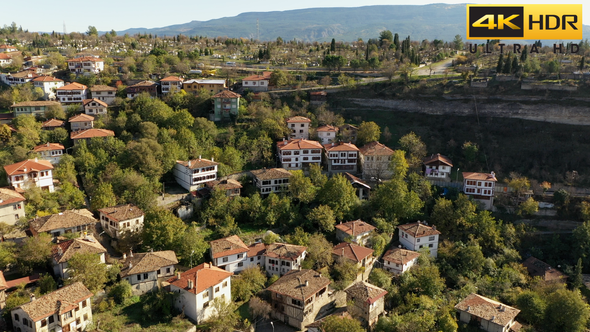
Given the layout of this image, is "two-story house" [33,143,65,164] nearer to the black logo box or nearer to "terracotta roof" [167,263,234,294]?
"terracotta roof" [167,263,234,294]

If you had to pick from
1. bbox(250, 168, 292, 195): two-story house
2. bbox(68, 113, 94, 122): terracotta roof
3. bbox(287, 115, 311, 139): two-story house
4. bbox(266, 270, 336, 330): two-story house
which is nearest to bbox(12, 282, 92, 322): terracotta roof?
bbox(266, 270, 336, 330): two-story house

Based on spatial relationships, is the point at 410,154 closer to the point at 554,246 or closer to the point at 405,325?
the point at 554,246

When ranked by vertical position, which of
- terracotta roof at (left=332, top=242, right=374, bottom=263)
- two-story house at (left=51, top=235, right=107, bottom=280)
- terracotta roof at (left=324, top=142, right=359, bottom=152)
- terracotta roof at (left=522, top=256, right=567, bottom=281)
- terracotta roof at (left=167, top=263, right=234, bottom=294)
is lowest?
terracotta roof at (left=522, top=256, right=567, bottom=281)

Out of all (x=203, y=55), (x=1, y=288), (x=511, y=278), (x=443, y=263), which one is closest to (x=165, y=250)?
(x=1, y=288)

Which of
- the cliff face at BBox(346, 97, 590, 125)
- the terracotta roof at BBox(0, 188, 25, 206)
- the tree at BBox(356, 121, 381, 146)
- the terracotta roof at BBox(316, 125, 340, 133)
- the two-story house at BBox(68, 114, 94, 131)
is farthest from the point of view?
the cliff face at BBox(346, 97, 590, 125)

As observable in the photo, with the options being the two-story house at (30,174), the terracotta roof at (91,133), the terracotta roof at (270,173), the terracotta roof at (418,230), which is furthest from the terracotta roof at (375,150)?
the two-story house at (30,174)

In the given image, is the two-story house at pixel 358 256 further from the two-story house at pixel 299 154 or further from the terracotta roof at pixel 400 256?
the two-story house at pixel 299 154
